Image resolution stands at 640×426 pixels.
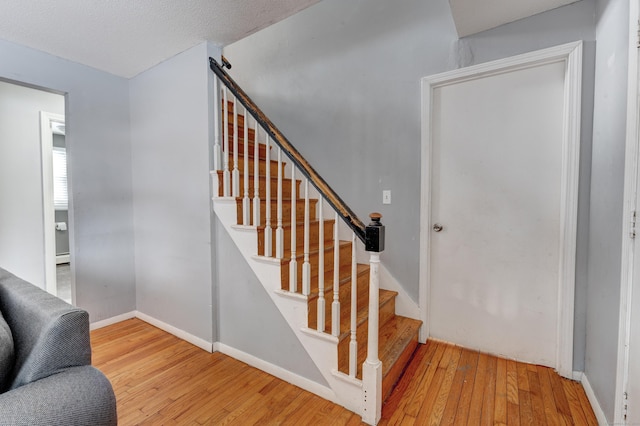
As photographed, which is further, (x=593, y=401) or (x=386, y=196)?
(x=386, y=196)

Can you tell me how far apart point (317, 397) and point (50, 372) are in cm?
127

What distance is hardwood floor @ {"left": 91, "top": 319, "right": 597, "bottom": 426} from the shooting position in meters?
1.45

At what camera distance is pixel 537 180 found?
1.82m

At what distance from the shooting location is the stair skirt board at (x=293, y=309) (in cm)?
152

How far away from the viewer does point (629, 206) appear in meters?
1.18

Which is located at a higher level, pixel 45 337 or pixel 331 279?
pixel 45 337

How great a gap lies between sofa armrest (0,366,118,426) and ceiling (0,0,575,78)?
1.84 metres

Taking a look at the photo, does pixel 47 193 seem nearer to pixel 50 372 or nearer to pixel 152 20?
pixel 152 20

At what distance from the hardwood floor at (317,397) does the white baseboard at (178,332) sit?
2.8 inches

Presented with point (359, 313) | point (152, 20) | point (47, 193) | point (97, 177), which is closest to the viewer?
point (152, 20)

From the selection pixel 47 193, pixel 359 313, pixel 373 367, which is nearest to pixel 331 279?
pixel 359 313

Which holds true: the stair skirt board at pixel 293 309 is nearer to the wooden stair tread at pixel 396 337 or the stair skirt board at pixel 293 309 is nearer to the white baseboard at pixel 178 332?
the wooden stair tread at pixel 396 337

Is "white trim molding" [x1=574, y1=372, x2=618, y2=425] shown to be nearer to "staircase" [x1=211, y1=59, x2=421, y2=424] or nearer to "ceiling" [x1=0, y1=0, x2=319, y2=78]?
"staircase" [x1=211, y1=59, x2=421, y2=424]

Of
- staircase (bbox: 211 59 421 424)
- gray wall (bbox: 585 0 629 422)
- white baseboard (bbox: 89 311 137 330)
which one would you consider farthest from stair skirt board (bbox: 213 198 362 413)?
white baseboard (bbox: 89 311 137 330)
